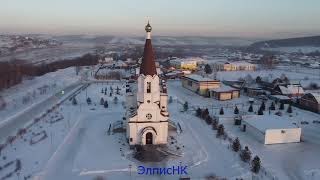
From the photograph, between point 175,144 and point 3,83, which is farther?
point 3,83

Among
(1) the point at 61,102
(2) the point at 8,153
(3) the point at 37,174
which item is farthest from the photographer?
(1) the point at 61,102

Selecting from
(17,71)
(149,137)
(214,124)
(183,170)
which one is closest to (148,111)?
(149,137)

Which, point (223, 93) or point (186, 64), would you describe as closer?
point (223, 93)

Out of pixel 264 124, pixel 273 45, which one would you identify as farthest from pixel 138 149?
pixel 273 45

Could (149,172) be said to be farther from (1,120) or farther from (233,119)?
(1,120)

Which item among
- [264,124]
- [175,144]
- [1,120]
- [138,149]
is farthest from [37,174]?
[264,124]

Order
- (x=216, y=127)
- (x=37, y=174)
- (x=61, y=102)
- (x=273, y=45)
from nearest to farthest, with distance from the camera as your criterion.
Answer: (x=37, y=174) < (x=216, y=127) < (x=61, y=102) < (x=273, y=45)

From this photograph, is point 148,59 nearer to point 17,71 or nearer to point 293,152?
point 293,152
